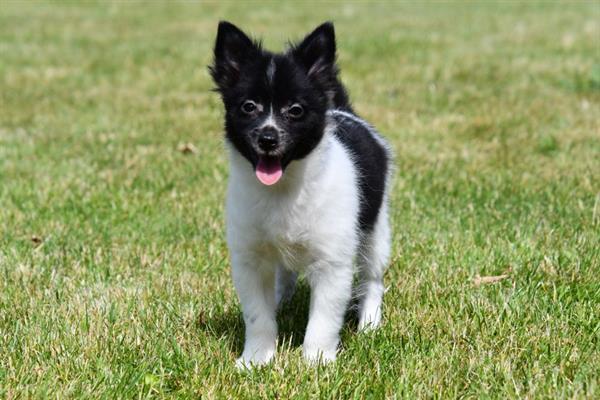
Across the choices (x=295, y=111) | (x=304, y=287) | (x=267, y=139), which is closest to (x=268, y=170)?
(x=267, y=139)

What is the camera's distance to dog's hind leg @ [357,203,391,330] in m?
4.57

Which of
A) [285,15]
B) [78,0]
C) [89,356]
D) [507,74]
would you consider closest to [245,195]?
[89,356]

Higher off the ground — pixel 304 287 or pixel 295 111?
pixel 295 111

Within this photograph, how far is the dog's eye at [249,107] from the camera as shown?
12.5ft

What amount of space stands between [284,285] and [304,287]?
0.28 metres

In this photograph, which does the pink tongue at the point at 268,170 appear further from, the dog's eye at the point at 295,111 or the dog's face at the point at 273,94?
the dog's eye at the point at 295,111

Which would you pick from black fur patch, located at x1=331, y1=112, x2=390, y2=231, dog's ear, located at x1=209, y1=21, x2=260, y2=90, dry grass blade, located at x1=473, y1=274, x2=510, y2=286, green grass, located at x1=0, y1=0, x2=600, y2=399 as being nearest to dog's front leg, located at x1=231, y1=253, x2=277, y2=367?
green grass, located at x1=0, y1=0, x2=600, y2=399

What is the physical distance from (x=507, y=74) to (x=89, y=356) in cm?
916

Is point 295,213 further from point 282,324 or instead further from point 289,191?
point 282,324

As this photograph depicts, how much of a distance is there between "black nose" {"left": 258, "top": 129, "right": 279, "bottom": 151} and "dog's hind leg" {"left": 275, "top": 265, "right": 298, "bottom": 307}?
52.7 inches

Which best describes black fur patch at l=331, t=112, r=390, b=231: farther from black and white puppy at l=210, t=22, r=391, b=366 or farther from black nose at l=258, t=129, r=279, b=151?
black nose at l=258, t=129, r=279, b=151

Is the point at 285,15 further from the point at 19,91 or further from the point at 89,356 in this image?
the point at 89,356

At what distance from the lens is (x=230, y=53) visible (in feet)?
13.3

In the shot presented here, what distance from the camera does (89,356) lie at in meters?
3.79
